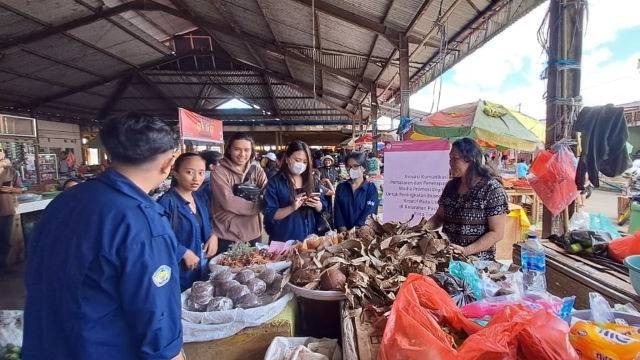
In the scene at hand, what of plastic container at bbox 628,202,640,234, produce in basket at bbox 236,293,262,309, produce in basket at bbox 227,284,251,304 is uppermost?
produce in basket at bbox 227,284,251,304

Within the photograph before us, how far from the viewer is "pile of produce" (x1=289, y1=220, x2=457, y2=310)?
148cm

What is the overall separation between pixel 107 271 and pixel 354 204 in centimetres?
227

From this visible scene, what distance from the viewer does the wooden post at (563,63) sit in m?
2.31

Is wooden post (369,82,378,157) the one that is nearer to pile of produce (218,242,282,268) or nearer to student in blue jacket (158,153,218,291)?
student in blue jacket (158,153,218,291)

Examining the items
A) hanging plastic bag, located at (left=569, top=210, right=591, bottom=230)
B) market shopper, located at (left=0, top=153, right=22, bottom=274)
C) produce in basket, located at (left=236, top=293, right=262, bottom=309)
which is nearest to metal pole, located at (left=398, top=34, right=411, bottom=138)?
hanging plastic bag, located at (left=569, top=210, right=591, bottom=230)

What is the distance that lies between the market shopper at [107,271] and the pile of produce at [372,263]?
710 mm

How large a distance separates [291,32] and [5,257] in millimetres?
6460

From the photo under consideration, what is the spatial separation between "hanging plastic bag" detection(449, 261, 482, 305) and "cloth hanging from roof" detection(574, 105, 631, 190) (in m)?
1.30

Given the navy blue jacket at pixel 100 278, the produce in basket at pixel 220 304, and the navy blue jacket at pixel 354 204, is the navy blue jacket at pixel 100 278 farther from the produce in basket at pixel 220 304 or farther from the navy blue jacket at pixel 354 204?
the navy blue jacket at pixel 354 204

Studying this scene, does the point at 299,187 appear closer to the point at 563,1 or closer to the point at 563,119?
the point at 563,119

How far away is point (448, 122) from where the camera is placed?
4766mm

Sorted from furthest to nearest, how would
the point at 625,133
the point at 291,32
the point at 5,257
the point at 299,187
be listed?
1. the point at 291,32
2. the point at 5,257
3. the point at 299,187
4. the point at 625,133

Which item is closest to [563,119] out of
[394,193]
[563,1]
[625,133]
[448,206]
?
[625,133]

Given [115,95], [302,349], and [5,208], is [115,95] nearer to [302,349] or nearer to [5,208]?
[5,208]
